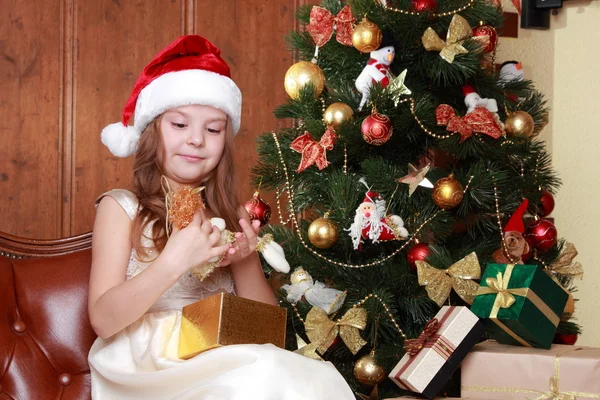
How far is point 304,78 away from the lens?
6.56ft

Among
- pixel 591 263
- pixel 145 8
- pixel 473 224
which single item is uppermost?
pixel 145 8

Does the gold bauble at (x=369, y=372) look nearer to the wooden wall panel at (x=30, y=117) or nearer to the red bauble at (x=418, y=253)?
the red bauble at (x=418, y=253)

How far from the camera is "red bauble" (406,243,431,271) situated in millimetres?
1835

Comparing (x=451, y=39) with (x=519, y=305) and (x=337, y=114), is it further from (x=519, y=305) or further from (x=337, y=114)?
(x=519, y=305)

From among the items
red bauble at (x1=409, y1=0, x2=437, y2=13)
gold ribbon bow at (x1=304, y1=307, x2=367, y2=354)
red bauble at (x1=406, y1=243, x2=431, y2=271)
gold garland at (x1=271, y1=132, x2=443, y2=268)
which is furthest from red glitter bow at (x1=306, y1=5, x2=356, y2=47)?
gold ribbon bow at (x1=304, y1=307, x2=367, y2=354)

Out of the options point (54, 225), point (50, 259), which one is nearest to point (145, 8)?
point (54, 225)

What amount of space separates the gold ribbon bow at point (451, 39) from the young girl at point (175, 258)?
48 cm

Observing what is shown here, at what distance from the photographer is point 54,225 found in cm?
257

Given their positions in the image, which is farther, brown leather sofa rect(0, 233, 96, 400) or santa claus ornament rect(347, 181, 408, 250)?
santa claus ornament rect(347, 181, 408, 250)

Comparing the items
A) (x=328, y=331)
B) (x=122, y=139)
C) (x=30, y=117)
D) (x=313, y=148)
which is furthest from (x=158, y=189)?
(x=30, y=117)

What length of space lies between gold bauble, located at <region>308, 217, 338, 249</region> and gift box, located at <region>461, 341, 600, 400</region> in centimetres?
45

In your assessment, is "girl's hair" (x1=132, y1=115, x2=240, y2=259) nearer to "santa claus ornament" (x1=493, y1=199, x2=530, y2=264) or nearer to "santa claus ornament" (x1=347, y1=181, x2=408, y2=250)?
"santa claus ornament" (x1=347, y1=181, x2=408, y2=250)

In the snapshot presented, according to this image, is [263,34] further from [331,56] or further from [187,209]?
[187,209]

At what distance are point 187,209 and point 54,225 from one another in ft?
3.98
